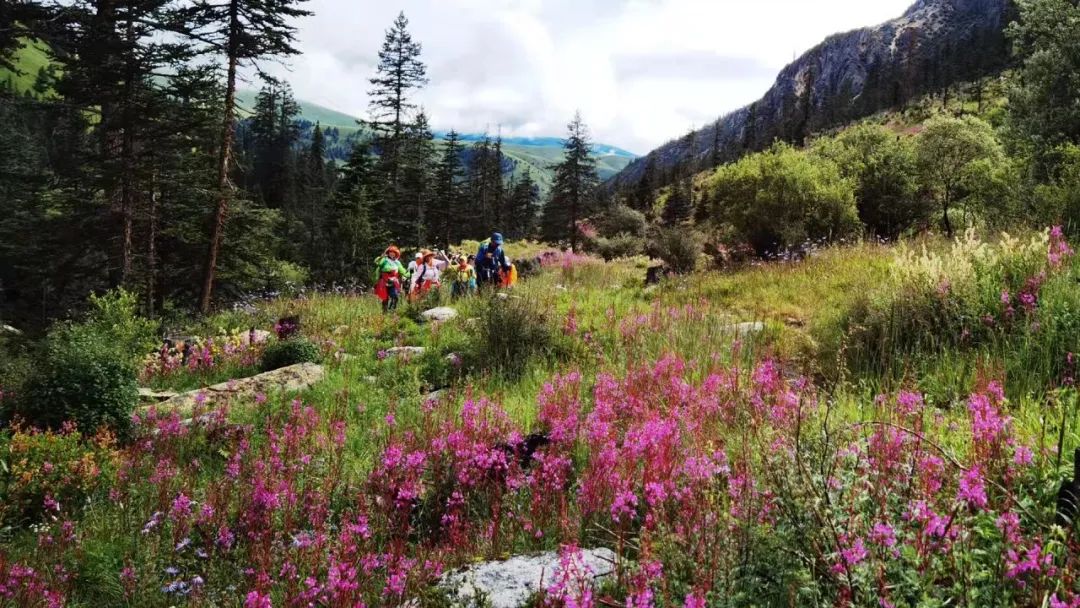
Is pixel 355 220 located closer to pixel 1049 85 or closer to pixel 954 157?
pixel 954 157

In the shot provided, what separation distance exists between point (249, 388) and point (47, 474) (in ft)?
7.77

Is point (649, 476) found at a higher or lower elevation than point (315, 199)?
lower

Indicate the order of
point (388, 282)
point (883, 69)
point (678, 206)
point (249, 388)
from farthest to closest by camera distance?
point (883, 69)
point (678, 206)
point (388, 282)
point (249, 388)

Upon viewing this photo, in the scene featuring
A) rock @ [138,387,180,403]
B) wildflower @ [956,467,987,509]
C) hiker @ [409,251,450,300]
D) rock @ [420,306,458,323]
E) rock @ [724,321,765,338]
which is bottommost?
rock @ [138,387,180,403]

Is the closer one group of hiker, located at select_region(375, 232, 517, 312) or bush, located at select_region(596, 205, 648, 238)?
group of hiker, located at select_region(375, 232, 517, 312)

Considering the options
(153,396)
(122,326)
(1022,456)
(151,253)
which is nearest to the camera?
(1022,456)

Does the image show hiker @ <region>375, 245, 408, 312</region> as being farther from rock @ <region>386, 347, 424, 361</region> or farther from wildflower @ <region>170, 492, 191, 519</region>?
wildflower @ <region>170, 492, 191, 519</region>

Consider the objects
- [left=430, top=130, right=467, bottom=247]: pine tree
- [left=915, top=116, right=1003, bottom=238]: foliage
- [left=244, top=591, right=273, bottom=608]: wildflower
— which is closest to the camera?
[left=244, top=591, right=273, bottom=608]: wildflower

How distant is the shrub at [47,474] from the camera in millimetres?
4180

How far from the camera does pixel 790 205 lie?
16344mm

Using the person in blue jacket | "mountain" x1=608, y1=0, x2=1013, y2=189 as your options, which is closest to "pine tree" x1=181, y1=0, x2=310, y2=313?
the person in blue jacket

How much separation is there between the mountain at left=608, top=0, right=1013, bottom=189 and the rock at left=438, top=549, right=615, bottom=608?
167ft

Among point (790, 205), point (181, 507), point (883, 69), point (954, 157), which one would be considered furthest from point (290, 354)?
point (883, 69)

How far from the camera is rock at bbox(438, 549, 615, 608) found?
87.3 inches
